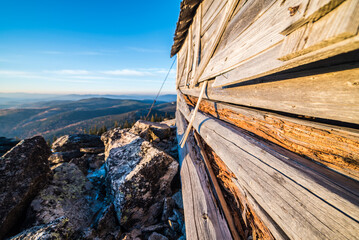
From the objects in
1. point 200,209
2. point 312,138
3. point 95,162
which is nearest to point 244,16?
Answer: point 312,138

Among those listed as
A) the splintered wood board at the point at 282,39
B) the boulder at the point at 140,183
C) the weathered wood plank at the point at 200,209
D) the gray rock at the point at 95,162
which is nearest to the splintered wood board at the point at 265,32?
the splintered wood board at the point at 282,39

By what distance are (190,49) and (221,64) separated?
263 cm

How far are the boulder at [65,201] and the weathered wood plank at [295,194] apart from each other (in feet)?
8.98

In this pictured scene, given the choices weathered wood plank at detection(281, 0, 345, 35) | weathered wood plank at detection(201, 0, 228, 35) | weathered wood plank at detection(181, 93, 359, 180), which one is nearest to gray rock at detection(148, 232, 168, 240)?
weathered wood plank at detection(181, 93, 359, 180)

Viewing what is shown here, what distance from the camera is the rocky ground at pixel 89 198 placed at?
2326mm

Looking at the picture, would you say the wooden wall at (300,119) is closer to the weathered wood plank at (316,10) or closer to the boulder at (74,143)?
the weathered wood plank at (316,10)

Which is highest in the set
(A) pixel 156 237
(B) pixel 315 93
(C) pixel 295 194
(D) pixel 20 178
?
(B) pixel 315 93

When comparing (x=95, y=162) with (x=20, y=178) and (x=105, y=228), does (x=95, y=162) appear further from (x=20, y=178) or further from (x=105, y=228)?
(x=105, y=228)

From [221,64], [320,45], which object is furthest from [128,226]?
[320,45]

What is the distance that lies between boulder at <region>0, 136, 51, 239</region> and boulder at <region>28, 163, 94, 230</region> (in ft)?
0.58

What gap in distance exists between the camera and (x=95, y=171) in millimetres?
4512

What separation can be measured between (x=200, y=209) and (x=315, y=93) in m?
1.77

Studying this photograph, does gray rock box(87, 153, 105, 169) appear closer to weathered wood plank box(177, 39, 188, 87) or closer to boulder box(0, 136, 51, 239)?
boulder box(0, 136, 51, 239)

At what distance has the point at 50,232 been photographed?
191 cm
